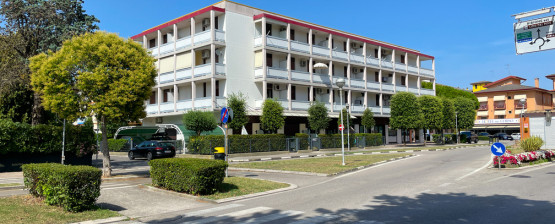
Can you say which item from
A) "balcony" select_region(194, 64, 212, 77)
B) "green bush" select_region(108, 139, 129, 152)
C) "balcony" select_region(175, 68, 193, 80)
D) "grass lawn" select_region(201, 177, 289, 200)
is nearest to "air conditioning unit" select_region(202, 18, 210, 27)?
"balcony" select_region(194, 64, 212, 77)

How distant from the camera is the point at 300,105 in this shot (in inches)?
1528

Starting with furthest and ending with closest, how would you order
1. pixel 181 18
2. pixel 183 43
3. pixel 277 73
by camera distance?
pixel 277 73, pixel 181 18, pixel 183 43

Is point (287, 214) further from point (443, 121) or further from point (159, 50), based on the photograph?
point (443, 121)

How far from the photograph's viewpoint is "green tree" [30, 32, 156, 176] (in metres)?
15.4

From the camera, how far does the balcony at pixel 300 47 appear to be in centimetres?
3872

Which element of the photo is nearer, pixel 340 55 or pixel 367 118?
pixel 367 118

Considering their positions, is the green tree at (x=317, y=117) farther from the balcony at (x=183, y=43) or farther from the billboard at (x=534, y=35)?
the billboard at (x=534, y=35)

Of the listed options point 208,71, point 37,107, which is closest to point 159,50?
point 208,71

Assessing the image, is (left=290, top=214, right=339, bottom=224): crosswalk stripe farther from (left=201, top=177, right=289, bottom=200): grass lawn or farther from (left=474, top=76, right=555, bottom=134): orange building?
(left=474, top=76, right=555, bottom=134): orange building

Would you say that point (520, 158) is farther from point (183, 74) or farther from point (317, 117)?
point (183, 74)

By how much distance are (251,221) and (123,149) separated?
32.1m

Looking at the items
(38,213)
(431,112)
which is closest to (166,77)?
(431,112)

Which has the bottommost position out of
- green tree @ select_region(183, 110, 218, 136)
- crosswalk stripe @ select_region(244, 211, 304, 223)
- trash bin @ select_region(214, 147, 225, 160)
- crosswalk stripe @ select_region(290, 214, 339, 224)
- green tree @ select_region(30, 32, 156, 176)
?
crosswalk stripe @ select_region(244, 211, 304, 223)

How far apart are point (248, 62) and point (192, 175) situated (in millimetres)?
26185
